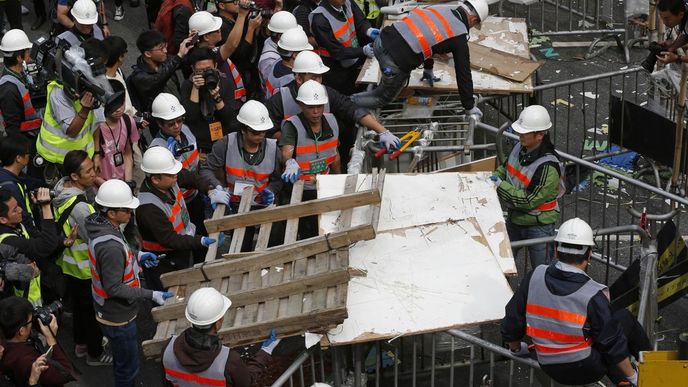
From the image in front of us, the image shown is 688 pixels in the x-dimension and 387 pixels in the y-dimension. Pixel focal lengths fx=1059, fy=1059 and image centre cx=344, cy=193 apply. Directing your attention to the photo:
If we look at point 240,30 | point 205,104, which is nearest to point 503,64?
point 240,30

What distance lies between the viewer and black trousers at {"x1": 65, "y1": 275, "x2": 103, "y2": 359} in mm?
8133

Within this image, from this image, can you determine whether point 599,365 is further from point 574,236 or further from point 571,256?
point 574,236

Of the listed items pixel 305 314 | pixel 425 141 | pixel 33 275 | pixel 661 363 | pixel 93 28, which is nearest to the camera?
pixel 661 363

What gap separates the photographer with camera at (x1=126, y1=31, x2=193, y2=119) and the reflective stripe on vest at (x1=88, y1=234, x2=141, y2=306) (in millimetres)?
2756

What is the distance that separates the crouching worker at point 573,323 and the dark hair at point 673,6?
4.01m

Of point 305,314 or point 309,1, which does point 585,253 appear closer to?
point 305,314

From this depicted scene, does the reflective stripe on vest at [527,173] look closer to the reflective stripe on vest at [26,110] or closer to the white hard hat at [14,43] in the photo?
the reflective stripe on vest at [26,110]

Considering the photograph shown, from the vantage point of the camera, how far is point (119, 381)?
781cm

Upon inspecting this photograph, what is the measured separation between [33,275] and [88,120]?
1952 millimetres

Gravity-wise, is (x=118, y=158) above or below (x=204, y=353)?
below

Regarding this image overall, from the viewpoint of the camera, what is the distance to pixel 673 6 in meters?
9.68

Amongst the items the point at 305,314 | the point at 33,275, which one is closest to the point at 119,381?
the point at 33,275

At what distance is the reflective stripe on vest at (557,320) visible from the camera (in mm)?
6199

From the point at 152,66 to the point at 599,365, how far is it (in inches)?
214
